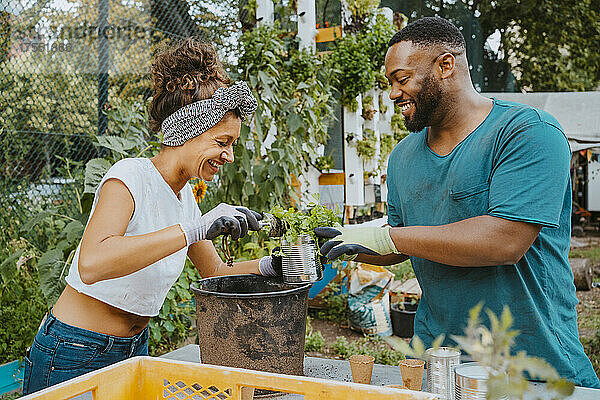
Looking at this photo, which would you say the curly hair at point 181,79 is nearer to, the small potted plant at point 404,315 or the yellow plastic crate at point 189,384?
the yellow plastic crate at point 189,384

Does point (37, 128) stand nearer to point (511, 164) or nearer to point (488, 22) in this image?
point (511, 164)

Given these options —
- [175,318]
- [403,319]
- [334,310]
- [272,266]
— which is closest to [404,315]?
[403,319]

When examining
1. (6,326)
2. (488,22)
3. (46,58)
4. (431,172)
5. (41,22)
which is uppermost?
(488,22)

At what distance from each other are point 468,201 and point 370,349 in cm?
307

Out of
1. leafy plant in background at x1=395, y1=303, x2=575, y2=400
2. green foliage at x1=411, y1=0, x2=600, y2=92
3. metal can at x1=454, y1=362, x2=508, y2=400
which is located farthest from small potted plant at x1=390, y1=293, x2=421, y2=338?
green foliage at x1=411, y1=0, x2=600, y2=92

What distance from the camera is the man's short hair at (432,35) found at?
71.2 inches

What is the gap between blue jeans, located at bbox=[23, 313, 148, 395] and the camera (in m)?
1.71

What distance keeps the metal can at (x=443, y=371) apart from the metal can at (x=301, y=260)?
603mm

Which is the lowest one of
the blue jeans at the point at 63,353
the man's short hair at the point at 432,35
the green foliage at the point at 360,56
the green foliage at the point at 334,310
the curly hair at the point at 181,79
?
the green foliage at the point at 334,310

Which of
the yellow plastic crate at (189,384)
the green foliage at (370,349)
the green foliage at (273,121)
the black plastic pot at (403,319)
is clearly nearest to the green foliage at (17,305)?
the green foliage at (273,121)

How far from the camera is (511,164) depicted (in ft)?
5.20

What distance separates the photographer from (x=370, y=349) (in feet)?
14.9

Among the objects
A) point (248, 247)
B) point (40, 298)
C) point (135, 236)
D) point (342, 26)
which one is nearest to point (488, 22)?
point (342, 26)

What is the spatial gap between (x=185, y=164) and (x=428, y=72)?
2.75ft
